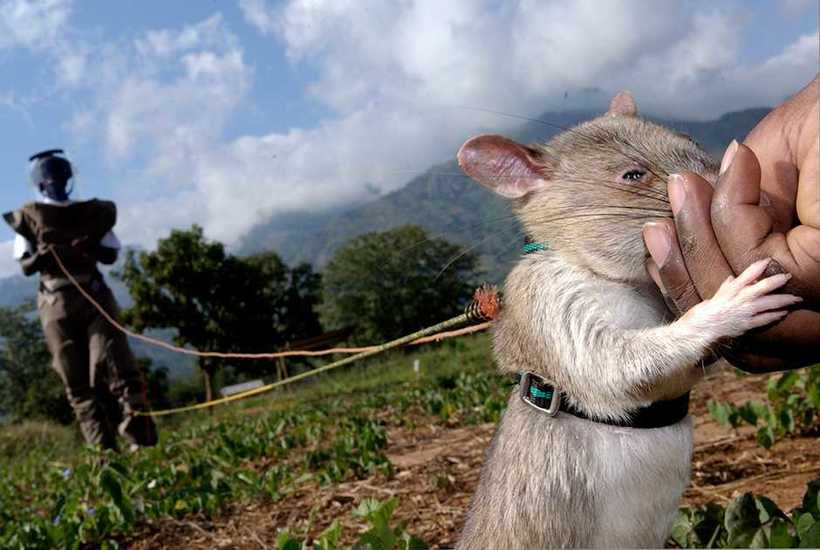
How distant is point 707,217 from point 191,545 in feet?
12.8

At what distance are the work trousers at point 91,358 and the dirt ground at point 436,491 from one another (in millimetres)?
5683

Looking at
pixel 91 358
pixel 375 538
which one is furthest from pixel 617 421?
pixel 91 358

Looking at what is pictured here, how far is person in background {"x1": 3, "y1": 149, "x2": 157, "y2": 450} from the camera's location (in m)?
10.5

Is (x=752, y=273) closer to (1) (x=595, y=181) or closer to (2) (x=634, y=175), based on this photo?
(2) (x=634, y=175)

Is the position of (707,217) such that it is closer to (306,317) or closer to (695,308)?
(695,308)

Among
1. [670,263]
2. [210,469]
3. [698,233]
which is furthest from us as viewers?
[210,469]

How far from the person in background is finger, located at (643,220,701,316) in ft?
30.4

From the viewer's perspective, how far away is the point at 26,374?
72688 mm

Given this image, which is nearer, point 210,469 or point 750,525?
point 750,525

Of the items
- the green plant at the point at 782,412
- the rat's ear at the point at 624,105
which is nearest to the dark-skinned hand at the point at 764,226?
the rat's ear at the point at 624,105

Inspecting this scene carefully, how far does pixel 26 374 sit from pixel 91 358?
71.0 m

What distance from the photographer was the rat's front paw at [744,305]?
2.02 metres

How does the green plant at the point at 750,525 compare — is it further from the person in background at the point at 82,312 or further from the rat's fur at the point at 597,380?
the person in background at the point at 82,312

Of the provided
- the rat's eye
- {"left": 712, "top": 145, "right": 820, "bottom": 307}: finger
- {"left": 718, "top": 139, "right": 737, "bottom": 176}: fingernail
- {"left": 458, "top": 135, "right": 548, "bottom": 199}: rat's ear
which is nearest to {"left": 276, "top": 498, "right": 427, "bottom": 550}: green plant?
{"left": 458, "top": 135, "right": 548, "bottom": 199}: rat's ear
